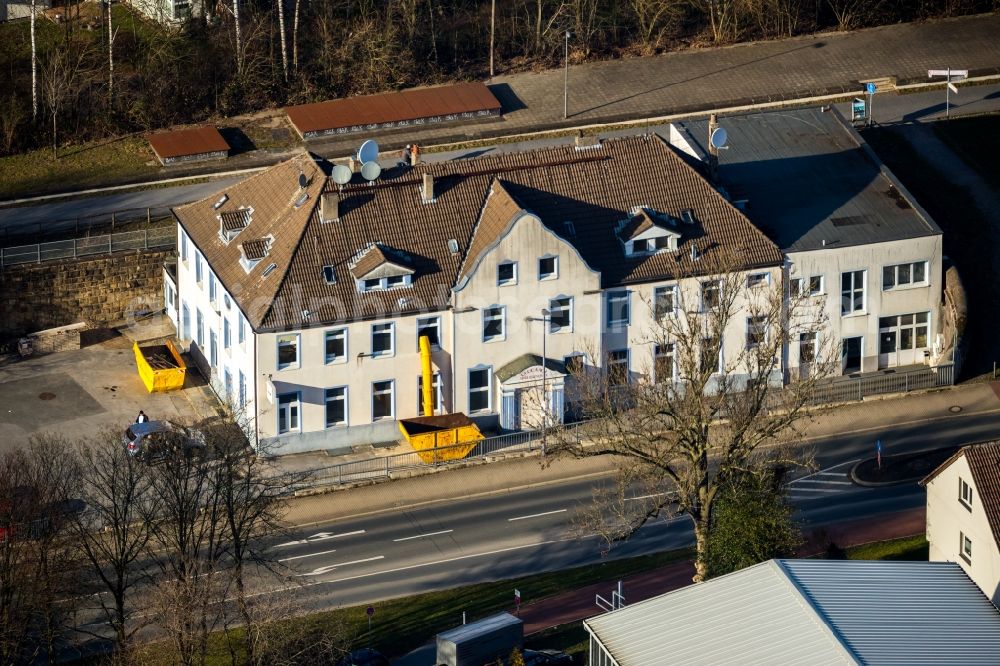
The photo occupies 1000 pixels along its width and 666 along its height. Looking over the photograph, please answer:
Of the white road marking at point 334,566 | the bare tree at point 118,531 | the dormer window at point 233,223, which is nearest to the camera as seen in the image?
the bare tree at point 118,531

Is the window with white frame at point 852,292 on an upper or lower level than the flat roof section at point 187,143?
lower

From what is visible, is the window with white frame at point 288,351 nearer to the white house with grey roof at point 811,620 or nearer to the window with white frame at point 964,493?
the white house with grey roof at point 811,620

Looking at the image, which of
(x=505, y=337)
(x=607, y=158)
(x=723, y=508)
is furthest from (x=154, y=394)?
(x=723, y=508)

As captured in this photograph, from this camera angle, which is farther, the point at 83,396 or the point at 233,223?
the point at 83,396

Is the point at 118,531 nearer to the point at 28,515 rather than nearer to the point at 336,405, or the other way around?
the point at 28,515

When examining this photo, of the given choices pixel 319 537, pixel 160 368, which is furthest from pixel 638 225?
pixel 160 368

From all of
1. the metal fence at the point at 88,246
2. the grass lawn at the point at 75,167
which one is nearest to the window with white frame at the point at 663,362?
the metal fence at the point at 88,246

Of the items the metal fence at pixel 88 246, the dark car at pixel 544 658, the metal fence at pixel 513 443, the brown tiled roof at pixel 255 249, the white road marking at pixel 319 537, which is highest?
the metal fence at pixel 88 246
